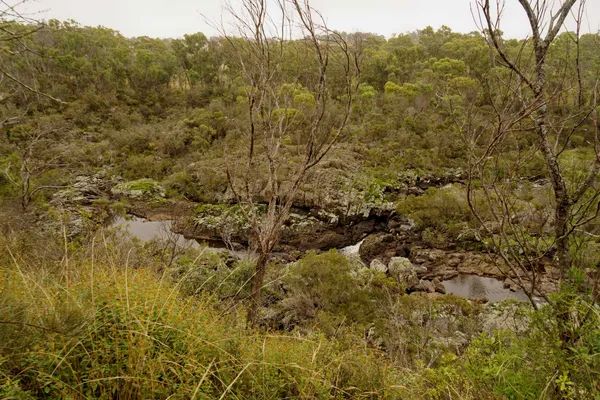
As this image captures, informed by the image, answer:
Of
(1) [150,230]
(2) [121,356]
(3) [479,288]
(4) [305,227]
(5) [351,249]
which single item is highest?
(2) [121,356]

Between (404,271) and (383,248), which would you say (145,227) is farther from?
(404,271)

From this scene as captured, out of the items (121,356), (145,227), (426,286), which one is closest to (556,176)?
(121,356)

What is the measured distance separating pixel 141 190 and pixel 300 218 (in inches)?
358

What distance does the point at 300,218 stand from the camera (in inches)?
578

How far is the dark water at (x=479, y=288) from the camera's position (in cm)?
1004

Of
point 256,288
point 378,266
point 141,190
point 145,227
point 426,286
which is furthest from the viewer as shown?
point 141,190

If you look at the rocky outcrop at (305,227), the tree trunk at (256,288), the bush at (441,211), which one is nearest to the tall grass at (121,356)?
the tree trunk at (256,288)

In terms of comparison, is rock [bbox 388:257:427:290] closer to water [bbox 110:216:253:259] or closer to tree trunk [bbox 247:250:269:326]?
water [bbox 110:216:253:259]

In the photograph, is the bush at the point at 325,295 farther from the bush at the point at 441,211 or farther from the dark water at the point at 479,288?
the bush at the point at 441,211

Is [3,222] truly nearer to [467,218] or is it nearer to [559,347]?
[559,347]

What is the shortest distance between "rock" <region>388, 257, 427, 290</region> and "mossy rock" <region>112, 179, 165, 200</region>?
12.7 meters

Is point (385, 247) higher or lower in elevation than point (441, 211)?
lower

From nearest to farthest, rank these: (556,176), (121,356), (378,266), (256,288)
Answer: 1. (121,356)
2. (556,176)
3. (256,288)
4. (378,266)

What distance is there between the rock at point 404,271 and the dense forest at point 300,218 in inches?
6.9
